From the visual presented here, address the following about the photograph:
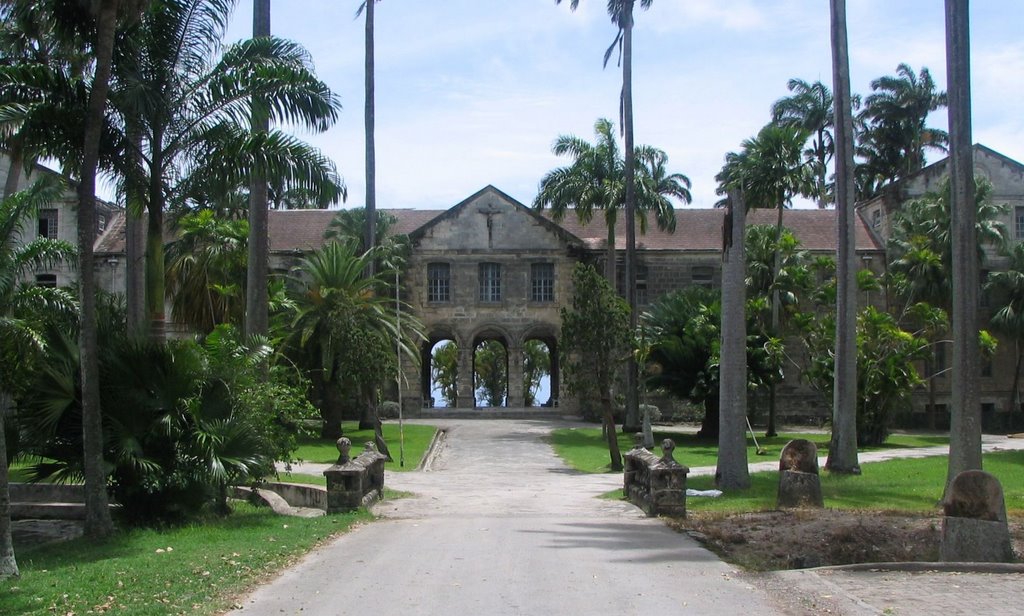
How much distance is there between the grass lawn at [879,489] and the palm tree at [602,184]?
15295mm

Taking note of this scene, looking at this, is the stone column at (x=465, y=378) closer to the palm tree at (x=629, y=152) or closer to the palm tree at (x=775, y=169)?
the palm tree at (x=629, y=152)

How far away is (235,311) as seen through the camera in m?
32.5

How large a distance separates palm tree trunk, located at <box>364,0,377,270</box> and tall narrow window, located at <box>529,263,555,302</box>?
Result: 11899mm

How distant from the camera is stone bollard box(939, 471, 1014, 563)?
9.95m

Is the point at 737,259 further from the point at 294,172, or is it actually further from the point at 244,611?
the point at 244,611

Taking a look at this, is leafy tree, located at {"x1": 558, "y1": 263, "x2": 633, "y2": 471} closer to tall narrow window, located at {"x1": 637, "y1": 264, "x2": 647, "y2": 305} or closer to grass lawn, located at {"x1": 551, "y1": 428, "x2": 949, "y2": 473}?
grass lawn, located at {"x1": 551, "y1": 428, "x2": 949, "y2": 473}

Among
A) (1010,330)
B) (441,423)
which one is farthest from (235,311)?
(1010,330)

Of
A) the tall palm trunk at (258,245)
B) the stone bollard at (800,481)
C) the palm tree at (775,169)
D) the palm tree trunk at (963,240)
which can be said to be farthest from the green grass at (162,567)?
the palm tree at (775,169)

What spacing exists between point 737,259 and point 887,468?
26.8 feet

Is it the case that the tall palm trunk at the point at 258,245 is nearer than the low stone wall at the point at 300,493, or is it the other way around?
the low stone wall at the point at 300,493

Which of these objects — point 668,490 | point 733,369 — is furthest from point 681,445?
point 668,490

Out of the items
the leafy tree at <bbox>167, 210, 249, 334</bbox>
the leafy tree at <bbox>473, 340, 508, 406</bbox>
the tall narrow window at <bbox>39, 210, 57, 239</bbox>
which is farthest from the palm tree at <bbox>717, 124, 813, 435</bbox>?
the leafy tree at <bbox>473, 340, 508, 406</bbox>

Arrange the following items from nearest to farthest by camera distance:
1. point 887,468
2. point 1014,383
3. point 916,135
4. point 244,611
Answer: point 244,611 < point 887,468 < point 1014,383 < point 916,135

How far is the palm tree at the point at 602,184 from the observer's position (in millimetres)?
37844
